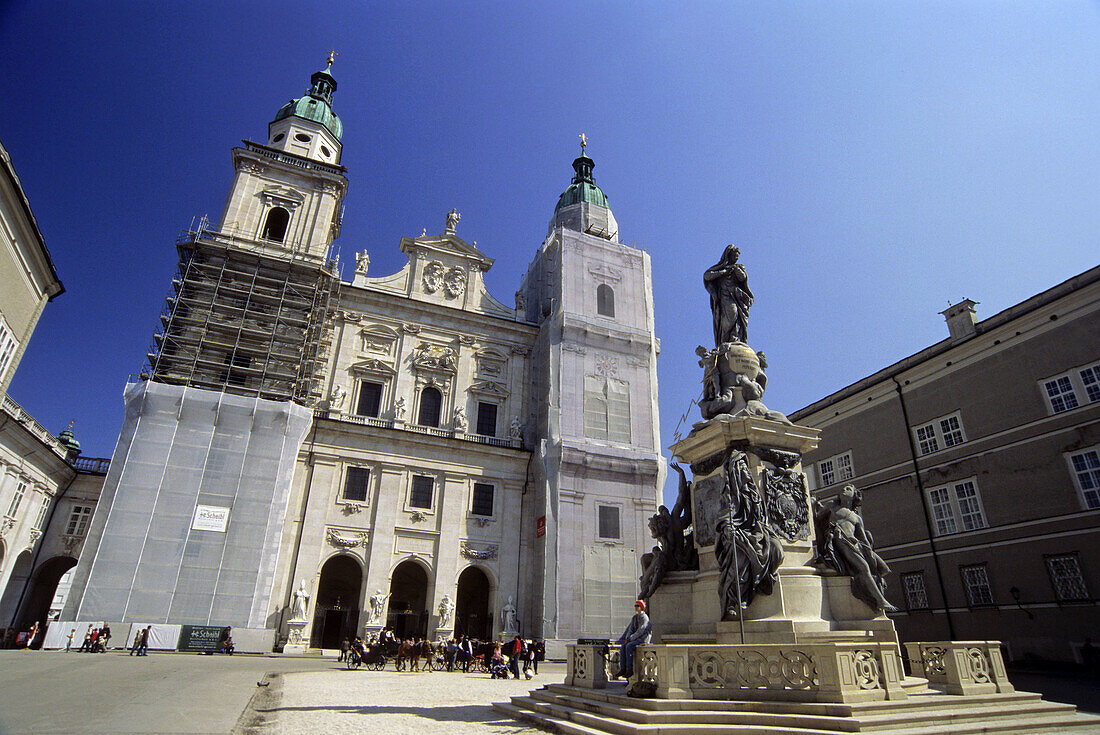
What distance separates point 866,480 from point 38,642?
3689 cm

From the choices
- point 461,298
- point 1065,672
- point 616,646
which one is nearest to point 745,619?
point 616,646

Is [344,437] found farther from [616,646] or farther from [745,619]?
[745,619]

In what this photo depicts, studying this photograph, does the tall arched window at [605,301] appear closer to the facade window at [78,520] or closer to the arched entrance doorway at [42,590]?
the facade window at [78,520]

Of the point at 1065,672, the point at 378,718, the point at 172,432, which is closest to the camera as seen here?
the point at 378,718

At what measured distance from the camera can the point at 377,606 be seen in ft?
86.4

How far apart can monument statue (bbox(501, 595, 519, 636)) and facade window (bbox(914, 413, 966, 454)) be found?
19180mm

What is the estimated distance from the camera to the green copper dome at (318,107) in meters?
37.4

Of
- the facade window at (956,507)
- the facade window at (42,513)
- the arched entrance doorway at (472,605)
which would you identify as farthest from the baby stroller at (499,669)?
the facade window at (42,513)

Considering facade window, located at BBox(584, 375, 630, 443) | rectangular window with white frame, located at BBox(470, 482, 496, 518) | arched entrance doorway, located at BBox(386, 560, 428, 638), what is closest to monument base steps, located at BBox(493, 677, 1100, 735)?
rectangular window with white frame, located at BBox(470, 482, 496, 518)

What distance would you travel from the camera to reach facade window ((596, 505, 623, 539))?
29.9 metres

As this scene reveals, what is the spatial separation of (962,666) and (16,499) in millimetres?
34283

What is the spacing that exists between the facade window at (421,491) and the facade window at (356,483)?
214 centimetres

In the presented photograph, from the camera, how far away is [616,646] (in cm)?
979

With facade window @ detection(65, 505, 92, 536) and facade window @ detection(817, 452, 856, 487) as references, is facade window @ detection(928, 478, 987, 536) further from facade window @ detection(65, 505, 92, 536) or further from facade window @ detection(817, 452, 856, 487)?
facade window @ detection(65, 505, 92, 536)
